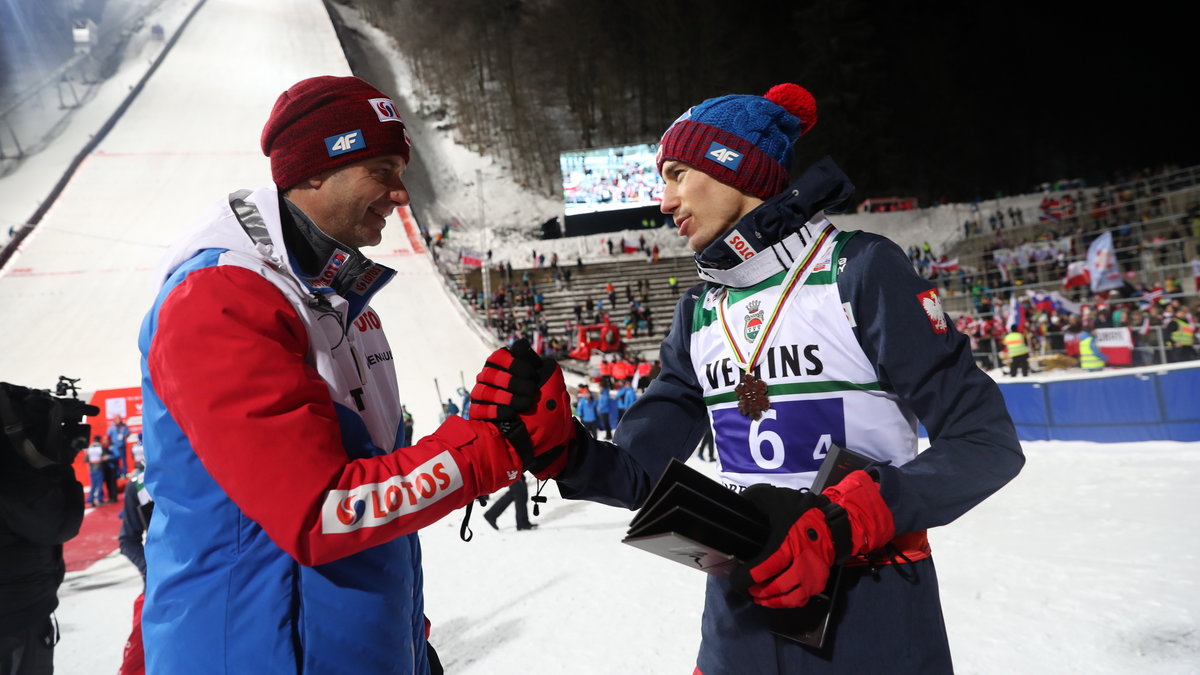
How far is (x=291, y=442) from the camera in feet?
3.32

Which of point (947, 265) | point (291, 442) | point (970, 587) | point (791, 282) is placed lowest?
point (970, 587)

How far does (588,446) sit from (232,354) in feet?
2.48

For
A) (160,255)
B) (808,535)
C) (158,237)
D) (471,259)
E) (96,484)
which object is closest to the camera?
(808,535)

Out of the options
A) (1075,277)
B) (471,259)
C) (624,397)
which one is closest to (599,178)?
(471,259)

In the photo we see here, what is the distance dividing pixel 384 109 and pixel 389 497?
0.85 m

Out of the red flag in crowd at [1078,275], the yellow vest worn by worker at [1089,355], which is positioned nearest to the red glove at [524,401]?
the yellow vest worn by worker at [1089,355]

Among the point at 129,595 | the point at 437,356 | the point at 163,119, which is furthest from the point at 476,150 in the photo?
the point at 129,595

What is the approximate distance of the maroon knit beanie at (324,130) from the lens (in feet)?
4.60

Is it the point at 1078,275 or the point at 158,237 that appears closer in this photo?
the point at 1078,275

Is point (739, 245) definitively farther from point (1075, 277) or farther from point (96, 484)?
point (1075, 277)

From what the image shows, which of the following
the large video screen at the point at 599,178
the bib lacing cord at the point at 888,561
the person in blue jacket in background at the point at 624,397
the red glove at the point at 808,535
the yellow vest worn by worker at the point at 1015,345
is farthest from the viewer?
the large video screen at the point at 599,178

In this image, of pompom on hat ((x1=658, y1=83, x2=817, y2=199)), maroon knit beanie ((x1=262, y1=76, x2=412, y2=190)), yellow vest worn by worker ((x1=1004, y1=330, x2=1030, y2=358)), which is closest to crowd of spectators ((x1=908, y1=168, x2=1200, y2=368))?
yellow vest worn by worker ((x1=1004, y1=330, x2=1030, y2=358))

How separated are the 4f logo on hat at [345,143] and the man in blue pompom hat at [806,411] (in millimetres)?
688

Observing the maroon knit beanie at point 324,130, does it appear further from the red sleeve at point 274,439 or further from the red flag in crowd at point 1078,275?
the red flag in crowd at point 1078,275
